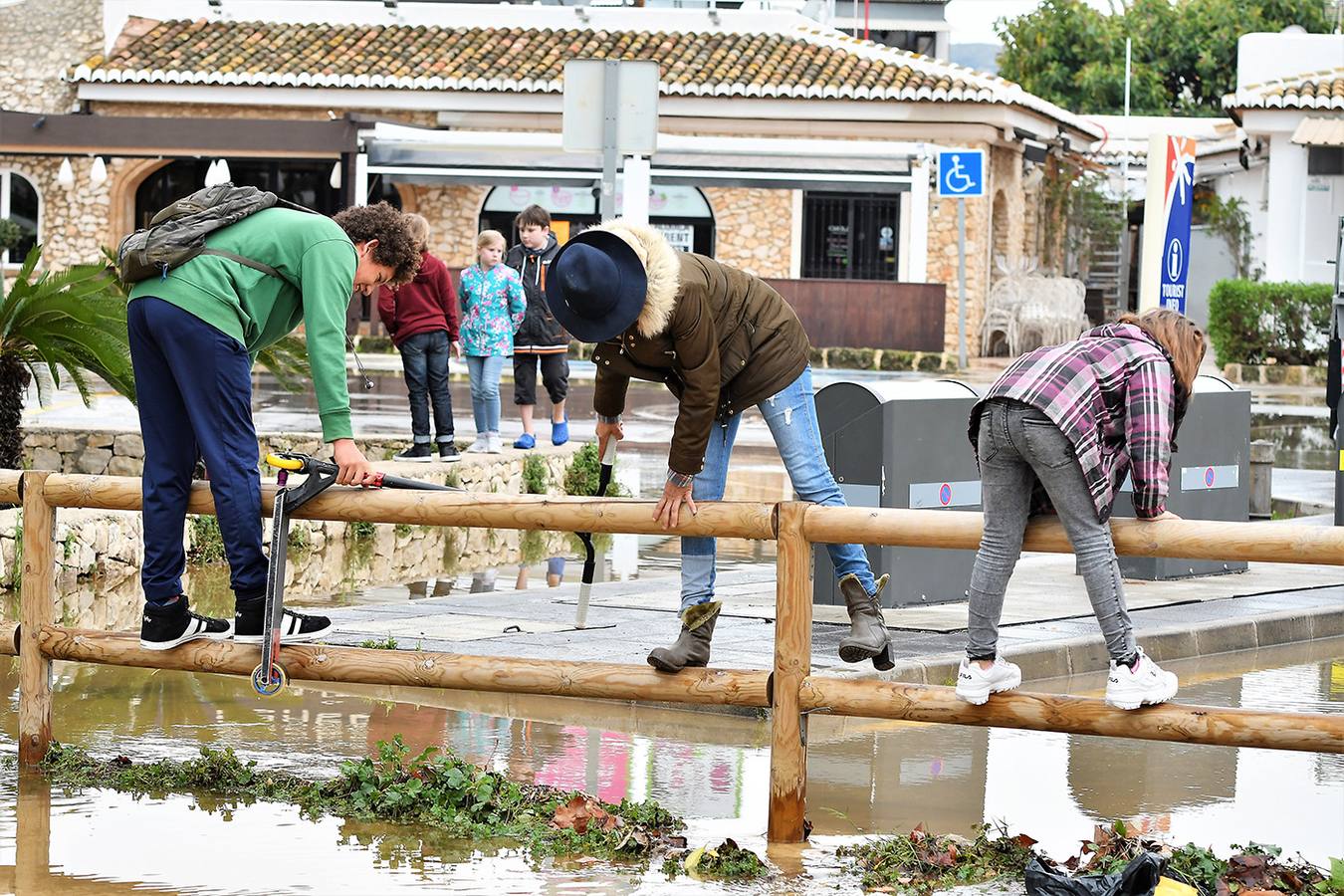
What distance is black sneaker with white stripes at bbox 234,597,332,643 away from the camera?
553cm

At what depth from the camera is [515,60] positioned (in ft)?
101

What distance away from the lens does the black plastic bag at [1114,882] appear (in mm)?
4293

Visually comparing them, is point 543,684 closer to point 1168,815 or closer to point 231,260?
point 231,260

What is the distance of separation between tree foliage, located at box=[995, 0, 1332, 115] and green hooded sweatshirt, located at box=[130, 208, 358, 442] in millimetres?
48086

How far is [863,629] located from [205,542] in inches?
249

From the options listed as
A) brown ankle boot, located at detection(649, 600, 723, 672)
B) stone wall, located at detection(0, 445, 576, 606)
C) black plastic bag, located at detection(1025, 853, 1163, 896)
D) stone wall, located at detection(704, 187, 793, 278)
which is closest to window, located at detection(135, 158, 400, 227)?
stone wall, located at detection(704, 187, 793, 278)

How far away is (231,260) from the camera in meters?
5.33

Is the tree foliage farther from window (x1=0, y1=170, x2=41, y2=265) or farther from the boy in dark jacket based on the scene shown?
the boy in dark jacket

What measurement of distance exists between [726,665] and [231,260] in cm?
277

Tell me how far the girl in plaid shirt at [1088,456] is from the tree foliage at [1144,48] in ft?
157

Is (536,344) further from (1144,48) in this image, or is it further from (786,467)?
(1144,48)

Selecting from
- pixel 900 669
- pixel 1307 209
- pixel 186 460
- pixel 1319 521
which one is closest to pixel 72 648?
pixel 186 460

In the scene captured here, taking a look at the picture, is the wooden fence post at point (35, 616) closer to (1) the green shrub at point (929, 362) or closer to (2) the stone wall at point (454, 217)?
(1) the green shrub at point (929, 362)

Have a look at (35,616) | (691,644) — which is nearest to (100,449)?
(35,616)
